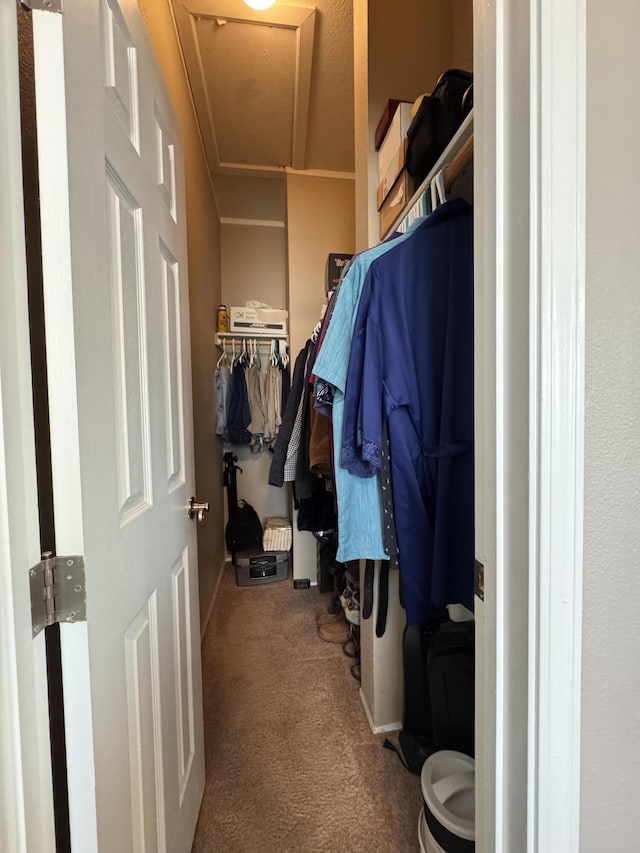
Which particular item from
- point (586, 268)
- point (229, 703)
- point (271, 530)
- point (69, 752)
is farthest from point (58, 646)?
point (271, 530)

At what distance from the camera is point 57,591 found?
19.5 inches

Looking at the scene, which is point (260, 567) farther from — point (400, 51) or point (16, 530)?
point (400, 51)

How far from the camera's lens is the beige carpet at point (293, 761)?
3.51ft

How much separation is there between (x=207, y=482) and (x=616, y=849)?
2.11 metres

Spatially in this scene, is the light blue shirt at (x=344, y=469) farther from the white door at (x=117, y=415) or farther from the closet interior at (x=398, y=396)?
the white door at (x=117, y=415)

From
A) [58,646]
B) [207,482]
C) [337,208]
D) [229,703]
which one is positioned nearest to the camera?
[58,646]

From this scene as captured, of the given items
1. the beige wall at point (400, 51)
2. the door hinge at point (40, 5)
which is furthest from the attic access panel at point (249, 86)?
the door hinge at point (40, 5)

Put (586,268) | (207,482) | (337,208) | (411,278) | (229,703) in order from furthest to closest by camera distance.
A: (337,208), (207,482), (229,703), (411,278), (586,268)

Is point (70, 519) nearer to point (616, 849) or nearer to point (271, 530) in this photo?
point (616, 849)

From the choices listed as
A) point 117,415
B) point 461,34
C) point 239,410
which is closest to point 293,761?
point 117,415

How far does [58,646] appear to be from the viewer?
574 millimetres

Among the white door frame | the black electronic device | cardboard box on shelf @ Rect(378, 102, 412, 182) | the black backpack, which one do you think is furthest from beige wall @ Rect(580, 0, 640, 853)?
the black backpack

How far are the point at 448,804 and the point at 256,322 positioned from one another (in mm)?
2780

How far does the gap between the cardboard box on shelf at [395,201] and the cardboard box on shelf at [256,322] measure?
1584 mm
